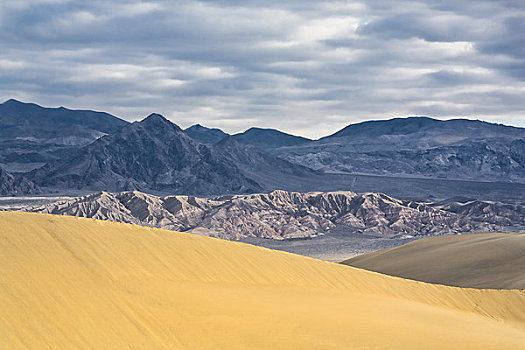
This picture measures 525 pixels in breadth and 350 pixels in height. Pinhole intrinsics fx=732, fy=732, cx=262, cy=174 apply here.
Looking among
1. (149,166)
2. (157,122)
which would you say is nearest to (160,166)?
(149,166)

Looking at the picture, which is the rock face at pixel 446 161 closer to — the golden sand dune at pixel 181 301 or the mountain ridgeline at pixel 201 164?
the mountain ridgeline at pixel 201 164

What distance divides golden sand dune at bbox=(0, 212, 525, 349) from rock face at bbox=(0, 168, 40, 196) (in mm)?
88956

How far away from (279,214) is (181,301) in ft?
202

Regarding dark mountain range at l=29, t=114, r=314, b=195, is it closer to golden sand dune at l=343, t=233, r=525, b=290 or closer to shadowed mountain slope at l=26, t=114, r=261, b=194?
shadowed mountain slope at l=26, t=114, r=261, b=194

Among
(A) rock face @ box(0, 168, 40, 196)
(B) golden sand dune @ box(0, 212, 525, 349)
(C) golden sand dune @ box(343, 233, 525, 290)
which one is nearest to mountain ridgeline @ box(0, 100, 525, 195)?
(A) rock face @ box(0, 168, 40, 196)

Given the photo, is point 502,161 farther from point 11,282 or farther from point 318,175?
point 11,282

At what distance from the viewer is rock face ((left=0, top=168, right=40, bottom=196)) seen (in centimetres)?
9912

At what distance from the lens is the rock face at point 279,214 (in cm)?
6650

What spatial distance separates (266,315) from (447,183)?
134 metres

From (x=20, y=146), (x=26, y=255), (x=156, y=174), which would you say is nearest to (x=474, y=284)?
(x=26, y=255)

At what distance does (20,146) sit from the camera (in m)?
170

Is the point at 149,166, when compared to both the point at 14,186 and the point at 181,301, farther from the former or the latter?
the point at 181,301

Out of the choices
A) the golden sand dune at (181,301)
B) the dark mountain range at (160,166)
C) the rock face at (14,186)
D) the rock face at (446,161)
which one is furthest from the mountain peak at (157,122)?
the golden sand dune at (181,301)

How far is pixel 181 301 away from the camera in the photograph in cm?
1198
